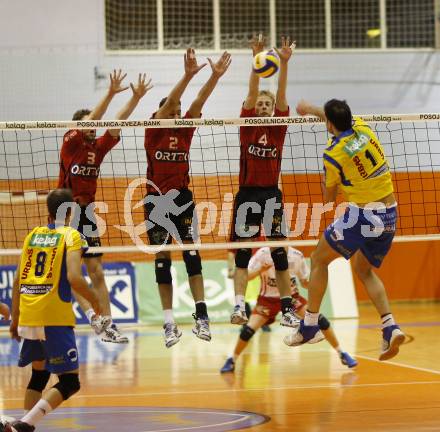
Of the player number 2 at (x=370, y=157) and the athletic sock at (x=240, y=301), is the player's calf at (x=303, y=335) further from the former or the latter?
the player number 2 at (x=370, y=157)

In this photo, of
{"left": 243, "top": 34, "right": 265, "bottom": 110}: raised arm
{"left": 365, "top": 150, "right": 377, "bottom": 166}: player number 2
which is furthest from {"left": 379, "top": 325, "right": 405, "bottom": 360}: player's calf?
{"left": 243, "top": 34, "right": 265, "bottom": 110}: raised arm

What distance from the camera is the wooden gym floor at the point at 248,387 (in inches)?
401

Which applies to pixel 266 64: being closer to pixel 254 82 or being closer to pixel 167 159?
pixel 254 82

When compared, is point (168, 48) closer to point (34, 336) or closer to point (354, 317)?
point (354, 317)

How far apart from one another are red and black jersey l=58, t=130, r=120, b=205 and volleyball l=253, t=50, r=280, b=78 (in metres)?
2.58

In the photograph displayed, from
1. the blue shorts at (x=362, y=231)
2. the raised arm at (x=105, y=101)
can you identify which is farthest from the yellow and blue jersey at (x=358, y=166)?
the raised arm at (x=105, y=101)

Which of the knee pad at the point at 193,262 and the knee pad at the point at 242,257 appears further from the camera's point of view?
the knee pad at the point at 242,257

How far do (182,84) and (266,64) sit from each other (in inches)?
49.6

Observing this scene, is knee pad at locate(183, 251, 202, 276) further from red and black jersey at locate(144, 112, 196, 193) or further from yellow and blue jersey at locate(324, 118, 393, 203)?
yellow and blue jersey at locate(324, 118, 393, 203)

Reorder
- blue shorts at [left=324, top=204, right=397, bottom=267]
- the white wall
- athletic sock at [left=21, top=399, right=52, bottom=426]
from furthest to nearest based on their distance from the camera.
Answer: the white wall, blue shorts at [left=324, top=204, right=397, bottom=267], athletic sock at [left=21, top=399, right=52, bottom=426]

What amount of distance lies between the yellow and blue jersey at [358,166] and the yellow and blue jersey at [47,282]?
2.83m

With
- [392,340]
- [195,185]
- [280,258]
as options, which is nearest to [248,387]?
[280,258]

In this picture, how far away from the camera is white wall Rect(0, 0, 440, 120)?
22.6m

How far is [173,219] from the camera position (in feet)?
A: 38.5
